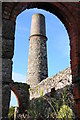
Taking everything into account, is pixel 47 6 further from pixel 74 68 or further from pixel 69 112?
pixel 69 112

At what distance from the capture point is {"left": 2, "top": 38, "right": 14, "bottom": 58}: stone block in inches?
139

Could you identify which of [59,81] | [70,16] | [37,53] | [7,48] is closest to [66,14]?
[70,16]

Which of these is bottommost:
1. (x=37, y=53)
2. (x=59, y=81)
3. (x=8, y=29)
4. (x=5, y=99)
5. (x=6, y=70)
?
(x=5, y=99)

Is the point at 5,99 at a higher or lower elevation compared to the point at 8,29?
lower

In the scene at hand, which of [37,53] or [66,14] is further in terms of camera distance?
[37,53]

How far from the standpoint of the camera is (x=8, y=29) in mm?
3723

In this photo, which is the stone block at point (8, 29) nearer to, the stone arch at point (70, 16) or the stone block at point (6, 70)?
the stone arch at point (70, 16)

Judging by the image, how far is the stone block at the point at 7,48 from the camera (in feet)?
11.5

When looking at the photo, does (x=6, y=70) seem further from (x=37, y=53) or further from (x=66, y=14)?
(x=37, y=53)

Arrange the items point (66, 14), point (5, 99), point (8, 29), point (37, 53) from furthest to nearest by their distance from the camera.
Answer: point (37, 53)
point (66, 14)
point (8, 29)
point (5, 99)

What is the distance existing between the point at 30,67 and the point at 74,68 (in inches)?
525

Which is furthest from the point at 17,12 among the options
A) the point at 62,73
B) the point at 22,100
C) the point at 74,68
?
the point at 22,100

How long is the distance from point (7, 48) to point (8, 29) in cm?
44

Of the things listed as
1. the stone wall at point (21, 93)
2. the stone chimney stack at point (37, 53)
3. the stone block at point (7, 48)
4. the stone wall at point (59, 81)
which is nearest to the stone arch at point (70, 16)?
the stone block at point (7, 48)
